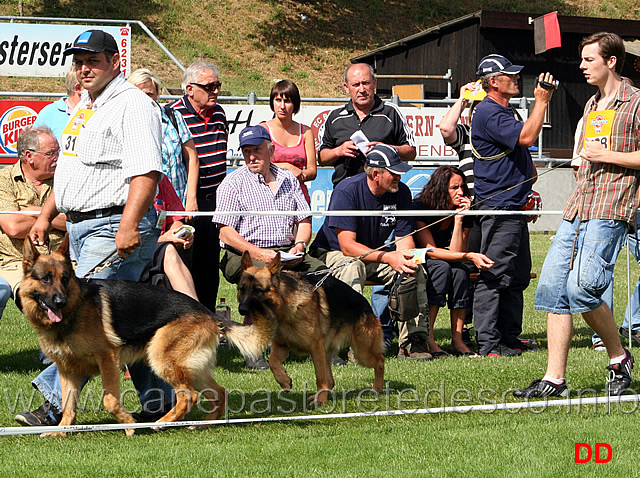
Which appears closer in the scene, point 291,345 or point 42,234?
point 42,234

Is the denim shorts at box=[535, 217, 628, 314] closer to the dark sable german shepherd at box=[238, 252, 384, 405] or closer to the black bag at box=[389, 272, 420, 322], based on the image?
the dark sable german shepherd at box=[238, 252, 384, 405]

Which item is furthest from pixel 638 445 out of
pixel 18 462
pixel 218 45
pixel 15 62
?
pixel 218 45

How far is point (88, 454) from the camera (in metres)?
4.12

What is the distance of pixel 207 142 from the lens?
6.98 meters

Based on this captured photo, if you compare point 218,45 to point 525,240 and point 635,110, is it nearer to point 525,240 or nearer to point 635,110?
point 525,240

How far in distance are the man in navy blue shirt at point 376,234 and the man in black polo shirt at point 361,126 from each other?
2.00 feet

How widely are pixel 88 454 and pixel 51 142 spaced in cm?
271

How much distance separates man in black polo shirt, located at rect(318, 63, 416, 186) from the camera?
7.56 metres

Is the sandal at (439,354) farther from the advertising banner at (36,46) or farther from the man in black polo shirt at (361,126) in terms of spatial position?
the advertising banner at (36,46)

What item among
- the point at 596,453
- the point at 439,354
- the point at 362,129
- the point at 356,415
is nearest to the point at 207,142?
the point at 362,129

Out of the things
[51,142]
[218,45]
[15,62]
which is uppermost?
[218,45]

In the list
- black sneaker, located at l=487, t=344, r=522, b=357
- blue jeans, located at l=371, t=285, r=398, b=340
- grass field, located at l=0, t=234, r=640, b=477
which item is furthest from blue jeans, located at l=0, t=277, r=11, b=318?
black sneaker, located at l=487, t=344, r=522, b=357

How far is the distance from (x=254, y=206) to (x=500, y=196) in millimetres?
2151

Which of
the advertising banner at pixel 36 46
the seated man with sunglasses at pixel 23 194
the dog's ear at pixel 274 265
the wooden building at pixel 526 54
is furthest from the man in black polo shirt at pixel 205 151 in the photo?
the wooden building at pixel 526 54
